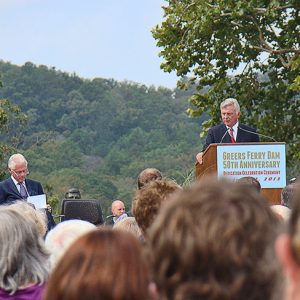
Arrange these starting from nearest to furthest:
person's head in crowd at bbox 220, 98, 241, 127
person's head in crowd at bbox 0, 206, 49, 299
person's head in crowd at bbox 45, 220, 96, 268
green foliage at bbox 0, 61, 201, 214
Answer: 1. person's head in crowd at bbox 0, 206, 49, 299
2. person's head in crowd at bbox 45, 220, 96, 268
3. person's head in crowd at bbox 220, 98, 241, 127
4. green foliage at bbox 0, 61, 201, 214

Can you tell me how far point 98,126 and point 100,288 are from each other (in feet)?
353

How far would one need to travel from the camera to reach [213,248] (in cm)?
285

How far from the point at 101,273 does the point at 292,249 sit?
2.23 ft

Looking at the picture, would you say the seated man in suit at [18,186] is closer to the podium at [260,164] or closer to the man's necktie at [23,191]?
the man's necktie at [23,191]

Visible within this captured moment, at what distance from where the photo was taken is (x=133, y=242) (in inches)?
123

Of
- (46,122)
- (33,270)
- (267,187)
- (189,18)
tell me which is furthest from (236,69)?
(46,122)

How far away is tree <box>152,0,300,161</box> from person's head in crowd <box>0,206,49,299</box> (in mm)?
23589

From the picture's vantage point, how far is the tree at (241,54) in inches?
1145

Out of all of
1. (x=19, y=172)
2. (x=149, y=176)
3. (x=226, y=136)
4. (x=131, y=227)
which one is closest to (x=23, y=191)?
(x=19, y=172)

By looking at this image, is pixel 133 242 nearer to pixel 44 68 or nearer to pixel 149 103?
pixel 149 103

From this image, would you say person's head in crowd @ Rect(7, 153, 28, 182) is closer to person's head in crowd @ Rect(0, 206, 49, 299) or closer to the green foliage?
person's head in crowd @ Rect(0, 206, 49, 299)

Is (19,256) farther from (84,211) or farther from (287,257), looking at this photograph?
(84,211)

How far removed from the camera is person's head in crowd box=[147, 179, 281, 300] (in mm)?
2859

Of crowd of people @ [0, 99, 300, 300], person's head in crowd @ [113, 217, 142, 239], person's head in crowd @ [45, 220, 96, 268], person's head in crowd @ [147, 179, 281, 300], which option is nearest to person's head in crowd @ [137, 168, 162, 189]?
person's head in crowd @ [113, 217, 142, 239]
